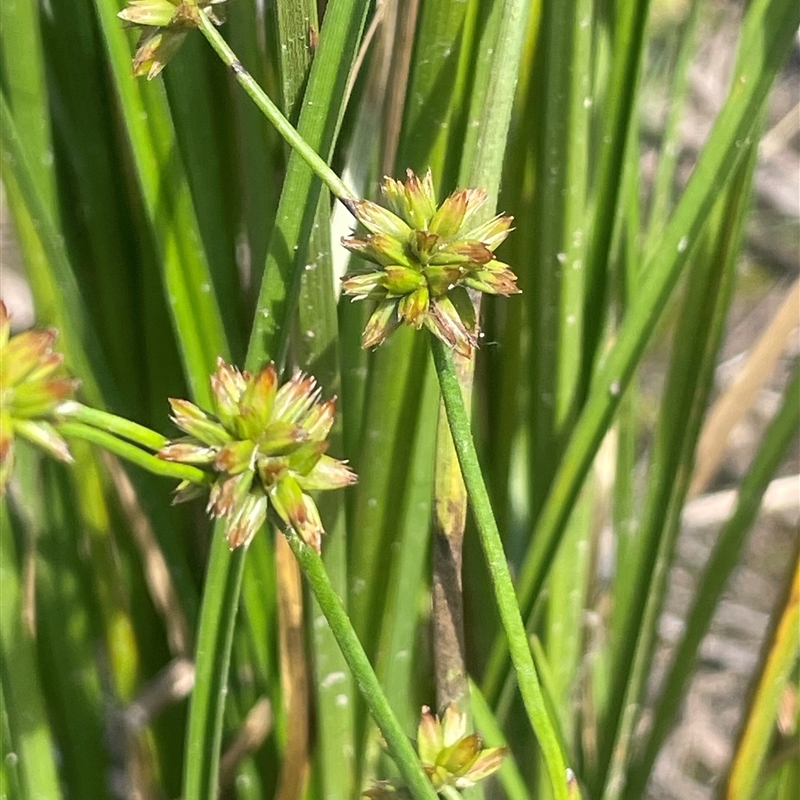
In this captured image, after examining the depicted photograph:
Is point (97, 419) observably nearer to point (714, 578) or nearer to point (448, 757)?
point (448, 757)

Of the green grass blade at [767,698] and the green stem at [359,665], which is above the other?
the green stem at [359,665]

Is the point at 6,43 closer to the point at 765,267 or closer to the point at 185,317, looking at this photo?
the point at 185,317

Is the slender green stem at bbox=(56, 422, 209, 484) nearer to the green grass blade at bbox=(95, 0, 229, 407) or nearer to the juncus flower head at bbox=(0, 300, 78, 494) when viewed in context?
the juncus flower head at bbox=(0, 300, 78, 494)

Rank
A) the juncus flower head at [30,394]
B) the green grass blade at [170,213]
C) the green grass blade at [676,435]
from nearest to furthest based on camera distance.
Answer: the juncus flower head at [30,394], the green grass blade at [170,213], the green grass blade at [676,435]

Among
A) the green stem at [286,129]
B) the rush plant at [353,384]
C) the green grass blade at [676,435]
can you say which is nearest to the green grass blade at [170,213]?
the rush plant at [353,384]

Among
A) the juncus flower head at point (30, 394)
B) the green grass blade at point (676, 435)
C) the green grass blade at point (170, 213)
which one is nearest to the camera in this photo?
the juncus flower head at point (30, 394)

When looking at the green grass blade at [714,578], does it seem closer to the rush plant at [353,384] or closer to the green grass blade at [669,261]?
the rush plant at [353,384]

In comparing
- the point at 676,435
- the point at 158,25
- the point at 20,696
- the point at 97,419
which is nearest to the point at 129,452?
the point at 97,419

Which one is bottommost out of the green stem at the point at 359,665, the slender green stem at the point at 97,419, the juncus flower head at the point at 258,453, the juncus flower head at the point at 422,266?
the green stem at the point at 359,665
